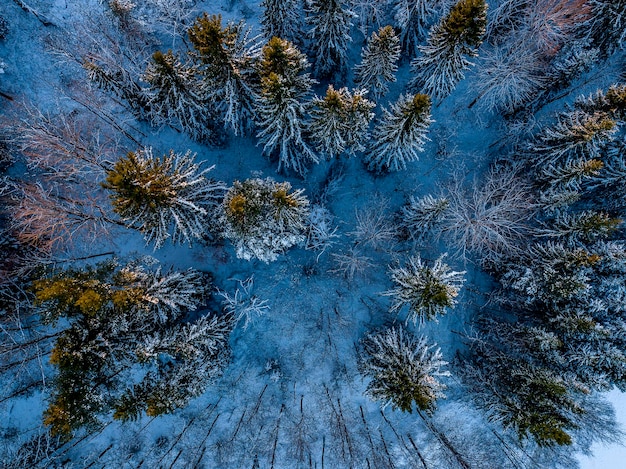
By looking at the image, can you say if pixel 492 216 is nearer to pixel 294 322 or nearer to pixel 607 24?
pixel 607 24

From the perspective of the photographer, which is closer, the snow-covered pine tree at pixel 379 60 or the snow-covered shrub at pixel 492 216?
the snow-covered pine tree at pixel 379 60

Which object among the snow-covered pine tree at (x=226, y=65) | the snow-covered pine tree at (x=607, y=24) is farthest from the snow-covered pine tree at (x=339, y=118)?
the snow-covered pine tree at (x=607, y=24)

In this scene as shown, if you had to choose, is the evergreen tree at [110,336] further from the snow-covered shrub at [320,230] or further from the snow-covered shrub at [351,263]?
the snow-covered shrub at [351,263]

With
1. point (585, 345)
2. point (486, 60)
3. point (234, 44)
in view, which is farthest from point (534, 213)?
point (234, 44)

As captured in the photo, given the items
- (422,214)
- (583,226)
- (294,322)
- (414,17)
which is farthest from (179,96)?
(583,226)

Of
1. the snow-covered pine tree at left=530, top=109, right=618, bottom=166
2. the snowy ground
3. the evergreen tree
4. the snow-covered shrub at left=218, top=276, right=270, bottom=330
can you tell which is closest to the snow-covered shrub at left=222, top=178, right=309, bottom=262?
the evergreen tree

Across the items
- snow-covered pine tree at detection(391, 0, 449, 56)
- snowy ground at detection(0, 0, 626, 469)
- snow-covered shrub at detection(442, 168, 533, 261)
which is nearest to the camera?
snow-covered pine tree at detection(391, 0, 449, 56)

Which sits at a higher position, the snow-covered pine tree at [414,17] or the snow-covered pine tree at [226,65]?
the snow-covered pine tree at [414,17]

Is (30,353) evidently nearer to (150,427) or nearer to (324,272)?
(150,427)

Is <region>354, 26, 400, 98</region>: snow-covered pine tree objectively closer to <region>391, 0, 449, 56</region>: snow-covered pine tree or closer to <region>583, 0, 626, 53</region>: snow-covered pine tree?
<region>391, 0, 449, 56</region>: snow-covered pine tree
